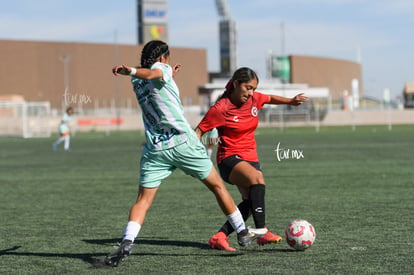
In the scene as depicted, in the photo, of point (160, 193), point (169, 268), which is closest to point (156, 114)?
point (169, 268)

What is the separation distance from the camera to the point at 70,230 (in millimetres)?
9094

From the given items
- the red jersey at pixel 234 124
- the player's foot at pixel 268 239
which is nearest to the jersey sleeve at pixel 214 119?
the red jersey at pixel 234 124

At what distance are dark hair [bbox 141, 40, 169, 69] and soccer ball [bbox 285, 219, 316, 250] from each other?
6.82ft

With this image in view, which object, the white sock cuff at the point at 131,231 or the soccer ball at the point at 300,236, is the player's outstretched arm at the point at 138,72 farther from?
the soccer ball at the point at 300,236

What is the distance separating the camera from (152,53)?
6.60 metres

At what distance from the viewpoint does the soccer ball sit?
7.15 m

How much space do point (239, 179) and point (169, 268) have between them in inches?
56.7

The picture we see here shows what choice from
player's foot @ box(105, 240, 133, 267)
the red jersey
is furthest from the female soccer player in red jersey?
player's foot @ box(105, 240, 133, 267)

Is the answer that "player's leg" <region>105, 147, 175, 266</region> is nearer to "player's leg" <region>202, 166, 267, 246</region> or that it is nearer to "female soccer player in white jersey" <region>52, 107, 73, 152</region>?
"player's leg" <region>202, 166, 267, 246</region>

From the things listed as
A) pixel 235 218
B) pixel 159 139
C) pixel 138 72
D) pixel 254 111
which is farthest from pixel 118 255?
pixel 254 111

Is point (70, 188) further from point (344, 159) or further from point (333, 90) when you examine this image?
point (333, 90)

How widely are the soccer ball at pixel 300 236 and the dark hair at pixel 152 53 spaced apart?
2080 millimetres

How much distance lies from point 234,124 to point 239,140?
21 centimetres

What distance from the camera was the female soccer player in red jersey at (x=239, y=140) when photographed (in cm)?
748
